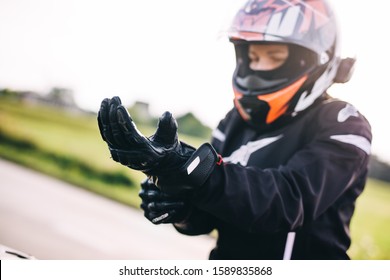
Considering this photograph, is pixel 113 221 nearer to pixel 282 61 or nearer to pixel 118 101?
pixel 282 61

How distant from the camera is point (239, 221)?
2.14 ft

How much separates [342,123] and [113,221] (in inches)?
86.8

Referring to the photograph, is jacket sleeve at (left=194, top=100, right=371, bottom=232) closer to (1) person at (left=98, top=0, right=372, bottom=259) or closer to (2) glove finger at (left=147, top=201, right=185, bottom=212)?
(1) person at (left=98, top=0, right=372, bottom=259)

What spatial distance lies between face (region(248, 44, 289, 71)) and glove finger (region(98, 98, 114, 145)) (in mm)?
455

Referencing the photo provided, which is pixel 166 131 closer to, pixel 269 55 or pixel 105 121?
pixel 105 121

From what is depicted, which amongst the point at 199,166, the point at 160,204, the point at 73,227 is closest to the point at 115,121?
the point at 199,166

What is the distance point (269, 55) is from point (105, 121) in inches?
19.0

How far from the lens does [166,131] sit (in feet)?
1.90

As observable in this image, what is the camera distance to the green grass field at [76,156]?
2.55m

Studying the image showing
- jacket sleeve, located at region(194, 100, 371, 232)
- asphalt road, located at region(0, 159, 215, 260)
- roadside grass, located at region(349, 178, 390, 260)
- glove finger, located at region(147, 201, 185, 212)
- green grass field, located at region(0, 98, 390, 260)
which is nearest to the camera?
jacket sleeve, located at region(194, 100, 371, 232)

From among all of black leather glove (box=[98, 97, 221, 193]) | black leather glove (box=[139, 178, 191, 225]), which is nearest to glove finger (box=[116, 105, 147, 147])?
black leather glove (box=[98, 97, 221, 193])

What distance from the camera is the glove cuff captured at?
600 millimetres

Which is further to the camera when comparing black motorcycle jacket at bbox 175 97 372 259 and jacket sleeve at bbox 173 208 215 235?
jacket sleeve at bbox 173 208 215 235
